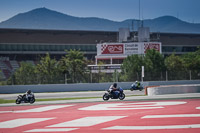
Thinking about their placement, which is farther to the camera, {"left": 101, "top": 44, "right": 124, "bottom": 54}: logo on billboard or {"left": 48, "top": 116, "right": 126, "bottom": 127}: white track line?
{"left": 101, "top": 44, "right": 124, "bottom": 54}: logo on billboard

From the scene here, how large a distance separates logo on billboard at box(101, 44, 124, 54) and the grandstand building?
485cm

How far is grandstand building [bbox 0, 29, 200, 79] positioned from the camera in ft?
284

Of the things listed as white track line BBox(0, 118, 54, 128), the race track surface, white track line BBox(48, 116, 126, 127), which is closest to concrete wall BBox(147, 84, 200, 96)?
the race track surface

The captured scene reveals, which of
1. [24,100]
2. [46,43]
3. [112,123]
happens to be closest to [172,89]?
[24,100]

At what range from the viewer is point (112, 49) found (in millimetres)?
82625

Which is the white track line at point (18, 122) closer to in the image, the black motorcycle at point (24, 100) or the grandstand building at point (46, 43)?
the black motorcycle at point (24, 100)

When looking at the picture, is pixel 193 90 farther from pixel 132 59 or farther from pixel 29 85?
pixel 132 59

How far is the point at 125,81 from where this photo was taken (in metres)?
47.7

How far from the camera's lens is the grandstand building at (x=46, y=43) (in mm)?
86500

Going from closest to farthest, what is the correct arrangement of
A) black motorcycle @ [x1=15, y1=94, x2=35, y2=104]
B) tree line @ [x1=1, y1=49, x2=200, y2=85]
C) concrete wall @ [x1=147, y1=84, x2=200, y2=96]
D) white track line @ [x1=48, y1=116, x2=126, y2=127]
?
white track line @ [x1=48, y1=116, x2=126, y2=127], black motorcycle @ [x1=15, y1=94, x2=35, y2=104], concrete wall @ [x1=147, y1=84, x2=200, y2=96], tree line @ [x1=1, y1=49, x2=200, y2=85]

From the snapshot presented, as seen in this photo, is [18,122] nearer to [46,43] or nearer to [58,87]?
[58,87]

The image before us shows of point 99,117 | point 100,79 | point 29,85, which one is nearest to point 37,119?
point 99,117

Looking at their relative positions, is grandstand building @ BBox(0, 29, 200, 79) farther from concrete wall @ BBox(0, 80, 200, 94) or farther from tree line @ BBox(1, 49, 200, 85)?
concrete wall @ BBox(0, 80, 200, 94)

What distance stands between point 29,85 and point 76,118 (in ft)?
90.5
